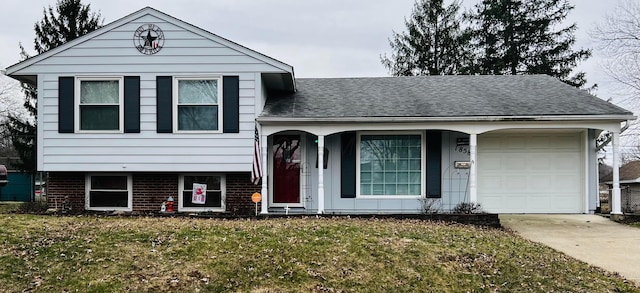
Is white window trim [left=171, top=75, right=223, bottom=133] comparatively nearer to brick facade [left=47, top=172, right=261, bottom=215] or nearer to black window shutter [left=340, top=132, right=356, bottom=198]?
brick facade [left=47, top=172, right=261, bottom=215]

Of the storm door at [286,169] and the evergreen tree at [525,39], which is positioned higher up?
the evergreen tree at [525,39]

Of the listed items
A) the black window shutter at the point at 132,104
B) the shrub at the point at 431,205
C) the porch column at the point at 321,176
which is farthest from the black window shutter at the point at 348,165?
the black window shutter at the point at 132,104

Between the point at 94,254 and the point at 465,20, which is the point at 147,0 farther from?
the point at 465,20

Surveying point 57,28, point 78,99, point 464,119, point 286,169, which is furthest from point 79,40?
point 57,28

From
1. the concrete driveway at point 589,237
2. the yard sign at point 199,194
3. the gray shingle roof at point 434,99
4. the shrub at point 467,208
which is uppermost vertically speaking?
the gray shingle roof at point 434,99

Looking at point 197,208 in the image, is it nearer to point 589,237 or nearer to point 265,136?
point 265,136

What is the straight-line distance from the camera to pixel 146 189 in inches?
458

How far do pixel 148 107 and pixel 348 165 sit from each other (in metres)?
4.79

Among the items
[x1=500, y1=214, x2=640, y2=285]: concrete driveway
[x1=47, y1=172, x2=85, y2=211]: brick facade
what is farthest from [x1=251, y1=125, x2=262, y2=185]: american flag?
[x1=500, y1=214, x2=640, y2=285]: concrete driveway

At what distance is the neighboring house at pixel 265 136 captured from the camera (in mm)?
11109

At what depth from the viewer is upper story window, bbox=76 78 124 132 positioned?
11.2 meters

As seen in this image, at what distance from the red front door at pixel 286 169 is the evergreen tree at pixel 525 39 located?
17027 mm

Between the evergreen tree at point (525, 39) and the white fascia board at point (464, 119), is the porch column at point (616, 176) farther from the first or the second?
the evergreen tree at point (525, 39)

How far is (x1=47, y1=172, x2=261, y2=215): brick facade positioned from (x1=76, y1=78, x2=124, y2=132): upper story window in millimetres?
1265
